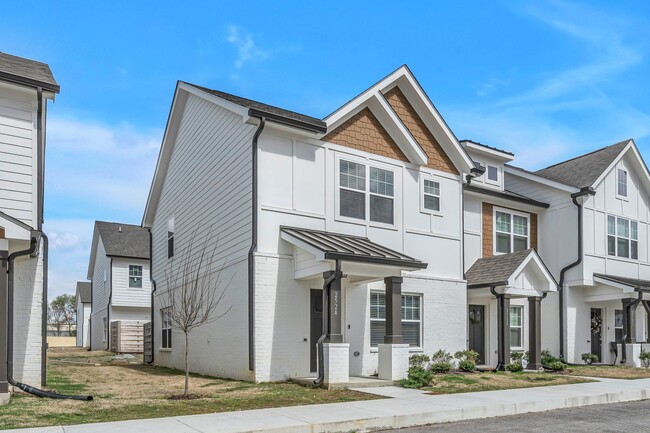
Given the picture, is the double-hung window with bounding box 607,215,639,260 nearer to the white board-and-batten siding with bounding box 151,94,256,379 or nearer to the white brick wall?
the white board-and-batten siding with bounding box 151,94,256,379

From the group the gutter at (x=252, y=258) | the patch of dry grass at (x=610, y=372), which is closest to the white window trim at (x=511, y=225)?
the patch of dry grass at (x=610, y=372)

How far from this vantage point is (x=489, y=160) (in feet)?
82.8

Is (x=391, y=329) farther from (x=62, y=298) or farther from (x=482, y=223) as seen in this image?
(x=62, y=298)

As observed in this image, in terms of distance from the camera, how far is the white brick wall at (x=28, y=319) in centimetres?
1379

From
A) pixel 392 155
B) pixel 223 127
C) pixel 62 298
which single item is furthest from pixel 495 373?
pixel 62 298

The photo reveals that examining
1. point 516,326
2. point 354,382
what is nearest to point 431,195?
point 516,326

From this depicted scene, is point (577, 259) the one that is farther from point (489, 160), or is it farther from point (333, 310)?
point (333, 310)

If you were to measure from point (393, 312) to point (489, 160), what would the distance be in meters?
10.8

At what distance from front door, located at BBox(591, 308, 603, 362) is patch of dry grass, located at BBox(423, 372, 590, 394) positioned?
6.82m

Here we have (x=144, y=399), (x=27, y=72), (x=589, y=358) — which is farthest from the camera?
(x=589, y=358)

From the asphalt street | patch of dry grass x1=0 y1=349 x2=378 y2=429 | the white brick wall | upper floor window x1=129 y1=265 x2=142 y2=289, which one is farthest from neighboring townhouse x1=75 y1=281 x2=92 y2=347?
the asphalt street

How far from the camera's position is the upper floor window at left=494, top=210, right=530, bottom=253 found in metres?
24.1

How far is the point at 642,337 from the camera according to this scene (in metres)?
27.6

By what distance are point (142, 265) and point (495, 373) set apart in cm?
2645
